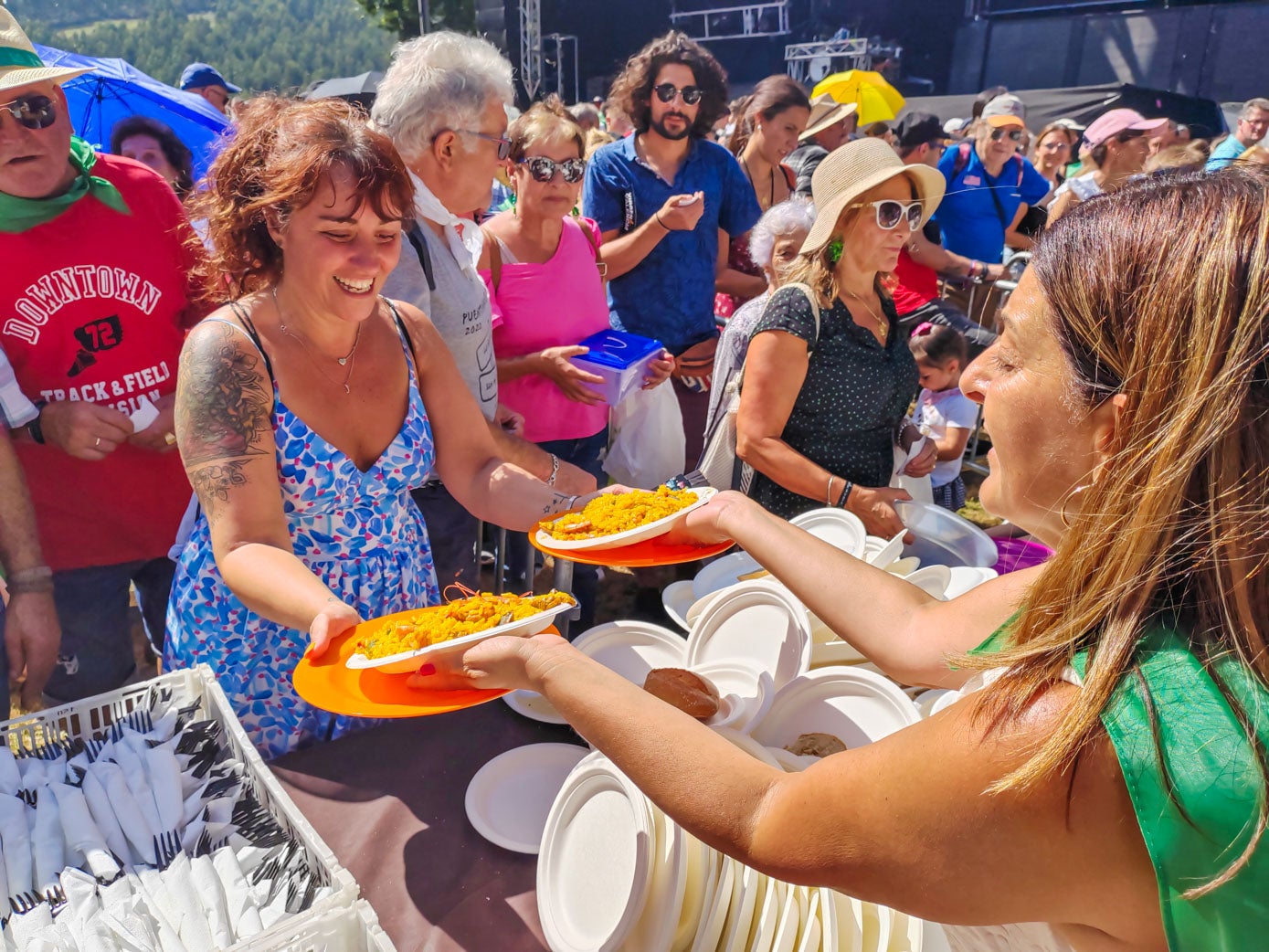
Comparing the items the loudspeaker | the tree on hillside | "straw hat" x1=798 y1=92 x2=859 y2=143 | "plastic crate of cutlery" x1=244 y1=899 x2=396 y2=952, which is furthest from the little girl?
the tree on hillside

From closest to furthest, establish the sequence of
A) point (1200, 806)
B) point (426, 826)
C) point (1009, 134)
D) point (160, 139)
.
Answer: point (1200, 806), point (426, 826), point (160, 139), point (1009, 134)

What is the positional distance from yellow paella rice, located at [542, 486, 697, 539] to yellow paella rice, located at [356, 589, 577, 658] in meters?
0.41

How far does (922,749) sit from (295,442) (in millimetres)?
1539

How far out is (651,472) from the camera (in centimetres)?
386

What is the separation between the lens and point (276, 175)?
1.92 m

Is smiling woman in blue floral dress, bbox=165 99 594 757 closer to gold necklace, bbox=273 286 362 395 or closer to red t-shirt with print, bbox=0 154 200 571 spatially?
gold necklace, bbox=273 286 362 395

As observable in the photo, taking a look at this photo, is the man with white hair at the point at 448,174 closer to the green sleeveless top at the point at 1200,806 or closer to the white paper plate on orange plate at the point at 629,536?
the white paper plate on orange plate at the point at 629,536

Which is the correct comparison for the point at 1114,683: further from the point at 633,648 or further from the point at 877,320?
the point at 877,320

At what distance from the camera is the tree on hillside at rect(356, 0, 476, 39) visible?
3133cm

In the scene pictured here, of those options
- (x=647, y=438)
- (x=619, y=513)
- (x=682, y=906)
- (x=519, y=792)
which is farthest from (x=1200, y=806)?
(x=647, y=438)

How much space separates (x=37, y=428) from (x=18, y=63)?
3.45 ft

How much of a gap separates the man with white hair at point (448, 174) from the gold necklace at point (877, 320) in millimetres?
1163

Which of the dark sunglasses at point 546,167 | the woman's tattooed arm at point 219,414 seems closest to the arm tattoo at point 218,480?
the woman's tattooed arm at point 219,414

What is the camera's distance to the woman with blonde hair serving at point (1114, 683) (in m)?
0.83
